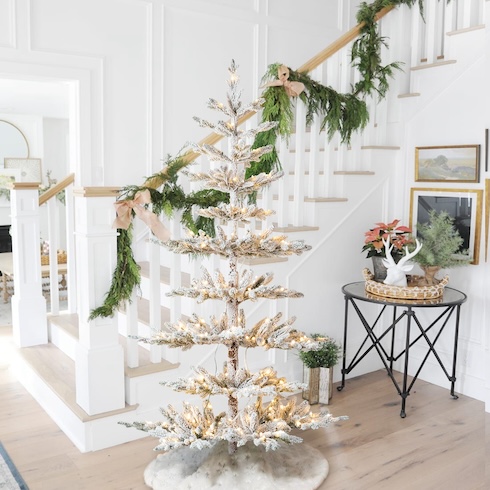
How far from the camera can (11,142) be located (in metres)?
9.33

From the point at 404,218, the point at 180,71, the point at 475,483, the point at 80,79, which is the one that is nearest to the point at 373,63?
the point at 404,218

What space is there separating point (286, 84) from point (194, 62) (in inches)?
56.1

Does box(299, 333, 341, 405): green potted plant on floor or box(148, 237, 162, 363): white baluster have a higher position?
box(148, 237, 162, 363): white baluster

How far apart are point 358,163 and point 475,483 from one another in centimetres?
208

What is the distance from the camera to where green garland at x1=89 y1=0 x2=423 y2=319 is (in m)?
3.01

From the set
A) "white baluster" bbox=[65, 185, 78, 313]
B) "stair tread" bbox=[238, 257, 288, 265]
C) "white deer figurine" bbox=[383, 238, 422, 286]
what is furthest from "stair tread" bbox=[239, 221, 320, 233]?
"white baluster" bbox=[65, 185, 78, 313]

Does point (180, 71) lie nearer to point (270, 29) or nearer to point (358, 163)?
point (270, 29)

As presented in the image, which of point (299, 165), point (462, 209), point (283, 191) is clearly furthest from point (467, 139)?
point (283, 191)

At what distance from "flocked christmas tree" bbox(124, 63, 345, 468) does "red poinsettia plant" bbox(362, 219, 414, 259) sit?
1.25 metres

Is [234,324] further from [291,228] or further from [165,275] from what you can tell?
[165,275]

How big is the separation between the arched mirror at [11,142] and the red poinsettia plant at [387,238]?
24.2ft

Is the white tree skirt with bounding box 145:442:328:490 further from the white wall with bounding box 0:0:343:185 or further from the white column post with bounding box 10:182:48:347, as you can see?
the white wall with bounding box 0:0:343:185

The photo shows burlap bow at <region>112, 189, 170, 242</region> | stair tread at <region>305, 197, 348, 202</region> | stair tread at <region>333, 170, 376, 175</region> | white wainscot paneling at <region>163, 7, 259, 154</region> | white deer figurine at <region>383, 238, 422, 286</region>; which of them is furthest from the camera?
white wainscot paneling at <region>163, 7, 259, 154</region>

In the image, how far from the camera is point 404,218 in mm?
4055
